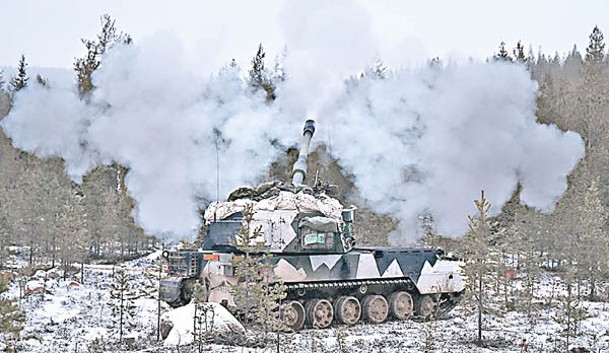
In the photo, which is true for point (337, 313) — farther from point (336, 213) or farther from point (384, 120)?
point (384, 120)

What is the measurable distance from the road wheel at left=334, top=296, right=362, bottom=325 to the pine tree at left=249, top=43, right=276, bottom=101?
766cm

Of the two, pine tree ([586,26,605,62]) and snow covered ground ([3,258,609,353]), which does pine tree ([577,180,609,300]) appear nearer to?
snow covered ground ([3,258,609,353])

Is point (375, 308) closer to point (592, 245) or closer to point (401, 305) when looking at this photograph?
point (401, 305)

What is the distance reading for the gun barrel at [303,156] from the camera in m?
20.8

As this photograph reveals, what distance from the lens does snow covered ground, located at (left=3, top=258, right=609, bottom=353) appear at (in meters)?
14.9

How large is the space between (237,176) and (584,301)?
12.0 meters

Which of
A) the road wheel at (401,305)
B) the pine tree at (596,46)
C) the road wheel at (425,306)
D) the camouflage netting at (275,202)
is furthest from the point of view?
the pine tree at (596,46)

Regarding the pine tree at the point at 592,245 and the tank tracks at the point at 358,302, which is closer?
the tank tracks at the point at 358,302

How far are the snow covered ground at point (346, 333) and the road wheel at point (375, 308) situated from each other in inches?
11.8

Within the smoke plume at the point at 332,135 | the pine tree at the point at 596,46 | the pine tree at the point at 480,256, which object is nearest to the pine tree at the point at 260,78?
the smoke plume at the point at 332,135

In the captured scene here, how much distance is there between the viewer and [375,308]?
1925 cm

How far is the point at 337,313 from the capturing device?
61.0 feet

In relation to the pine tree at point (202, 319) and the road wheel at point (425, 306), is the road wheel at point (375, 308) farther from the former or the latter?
the pine tree at point (202, 319)

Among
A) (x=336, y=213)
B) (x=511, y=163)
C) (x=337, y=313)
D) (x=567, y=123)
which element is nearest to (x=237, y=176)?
(x=336, y=213)
